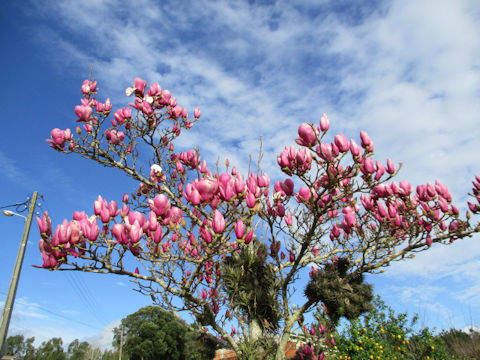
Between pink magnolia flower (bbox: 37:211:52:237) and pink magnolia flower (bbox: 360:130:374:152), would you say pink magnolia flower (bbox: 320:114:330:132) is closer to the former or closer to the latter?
pink magnolia flower (bbox: 360:130:374:152)

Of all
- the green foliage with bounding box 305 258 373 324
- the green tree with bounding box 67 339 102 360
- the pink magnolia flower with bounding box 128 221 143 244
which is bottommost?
the green tree with bounding box 67 339 102 360

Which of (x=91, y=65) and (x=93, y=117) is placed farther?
(x=91, y=65)

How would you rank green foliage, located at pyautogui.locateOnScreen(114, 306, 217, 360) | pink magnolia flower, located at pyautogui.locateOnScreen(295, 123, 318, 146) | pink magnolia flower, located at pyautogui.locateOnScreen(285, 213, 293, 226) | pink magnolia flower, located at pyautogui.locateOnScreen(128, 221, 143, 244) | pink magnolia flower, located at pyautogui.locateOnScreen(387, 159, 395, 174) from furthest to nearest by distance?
1. green foliage, located at pyautogui.locateOnScreen(114, 306, 217, 360)
2. pink magnolia flower, located at pyautogui.locateOnScreen(285, 213, 293, 226)
3. pink magnolia flower, located at pyautogui.locateOnScreen(387, 159, 395, 174)
4. pink magnolia flower, located at pyautogui.locateOnScreen(295, 123, 318, 146)
5. pink magnolia flower, located at pyautogui.locateOnScreen(128, 221, 143, 244)

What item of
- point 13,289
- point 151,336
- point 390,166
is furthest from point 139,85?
point 151,336

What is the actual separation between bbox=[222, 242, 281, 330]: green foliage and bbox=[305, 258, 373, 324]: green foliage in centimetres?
64

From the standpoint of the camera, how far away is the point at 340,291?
440cm

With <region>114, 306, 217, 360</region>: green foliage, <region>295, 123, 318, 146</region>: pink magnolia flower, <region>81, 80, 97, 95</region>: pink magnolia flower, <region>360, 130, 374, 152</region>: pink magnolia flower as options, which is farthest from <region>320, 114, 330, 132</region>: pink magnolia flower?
<region>114, 306, 217, 360</region>: green foliage

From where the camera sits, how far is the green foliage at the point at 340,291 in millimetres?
4359

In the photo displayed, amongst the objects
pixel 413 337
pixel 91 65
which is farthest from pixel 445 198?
pixel 413 337

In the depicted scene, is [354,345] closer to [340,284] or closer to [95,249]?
[340,284]

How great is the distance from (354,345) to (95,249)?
305 inches

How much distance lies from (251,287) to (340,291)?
4.26 ft

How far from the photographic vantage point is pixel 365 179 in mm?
3502

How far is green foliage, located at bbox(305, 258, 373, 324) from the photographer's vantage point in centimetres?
436
